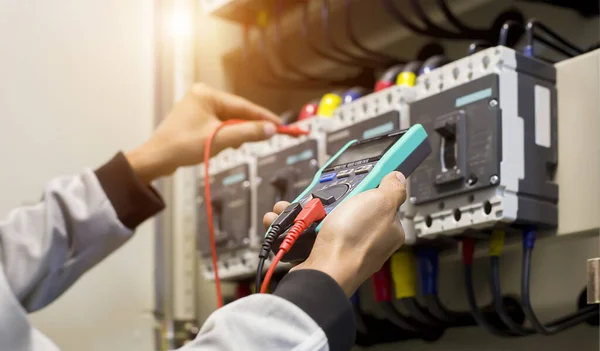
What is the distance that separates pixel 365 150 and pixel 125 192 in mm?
537

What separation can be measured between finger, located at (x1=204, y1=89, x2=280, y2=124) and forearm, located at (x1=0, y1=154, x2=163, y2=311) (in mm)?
184

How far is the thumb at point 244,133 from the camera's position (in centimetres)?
122

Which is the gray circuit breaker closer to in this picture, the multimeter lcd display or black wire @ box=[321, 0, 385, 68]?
the multimeter lcd display

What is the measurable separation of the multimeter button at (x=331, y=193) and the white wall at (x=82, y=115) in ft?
2.70

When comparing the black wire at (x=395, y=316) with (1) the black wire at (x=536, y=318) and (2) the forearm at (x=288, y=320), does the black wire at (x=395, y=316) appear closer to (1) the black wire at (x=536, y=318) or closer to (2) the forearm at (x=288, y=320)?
(1) the black wire at (x=536, y=318)

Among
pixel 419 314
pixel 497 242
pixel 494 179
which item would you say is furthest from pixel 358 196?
pixel 419 314

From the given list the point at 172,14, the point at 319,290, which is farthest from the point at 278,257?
the point at 172,14

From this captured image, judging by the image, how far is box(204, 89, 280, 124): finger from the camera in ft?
4.16

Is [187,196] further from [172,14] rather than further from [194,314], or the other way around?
[172,14]

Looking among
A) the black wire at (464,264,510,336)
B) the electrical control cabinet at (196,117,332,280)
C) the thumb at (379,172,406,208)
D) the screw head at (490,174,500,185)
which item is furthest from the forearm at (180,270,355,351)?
the electrical control cabinet at (196,117,332,280)

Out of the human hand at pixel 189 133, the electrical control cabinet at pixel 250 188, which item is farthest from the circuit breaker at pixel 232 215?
the human hand at pixel 189 133

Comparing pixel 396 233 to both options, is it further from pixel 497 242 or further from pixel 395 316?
pixel 395 316

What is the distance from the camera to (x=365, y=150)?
838mm

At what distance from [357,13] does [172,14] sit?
0.43 metres
